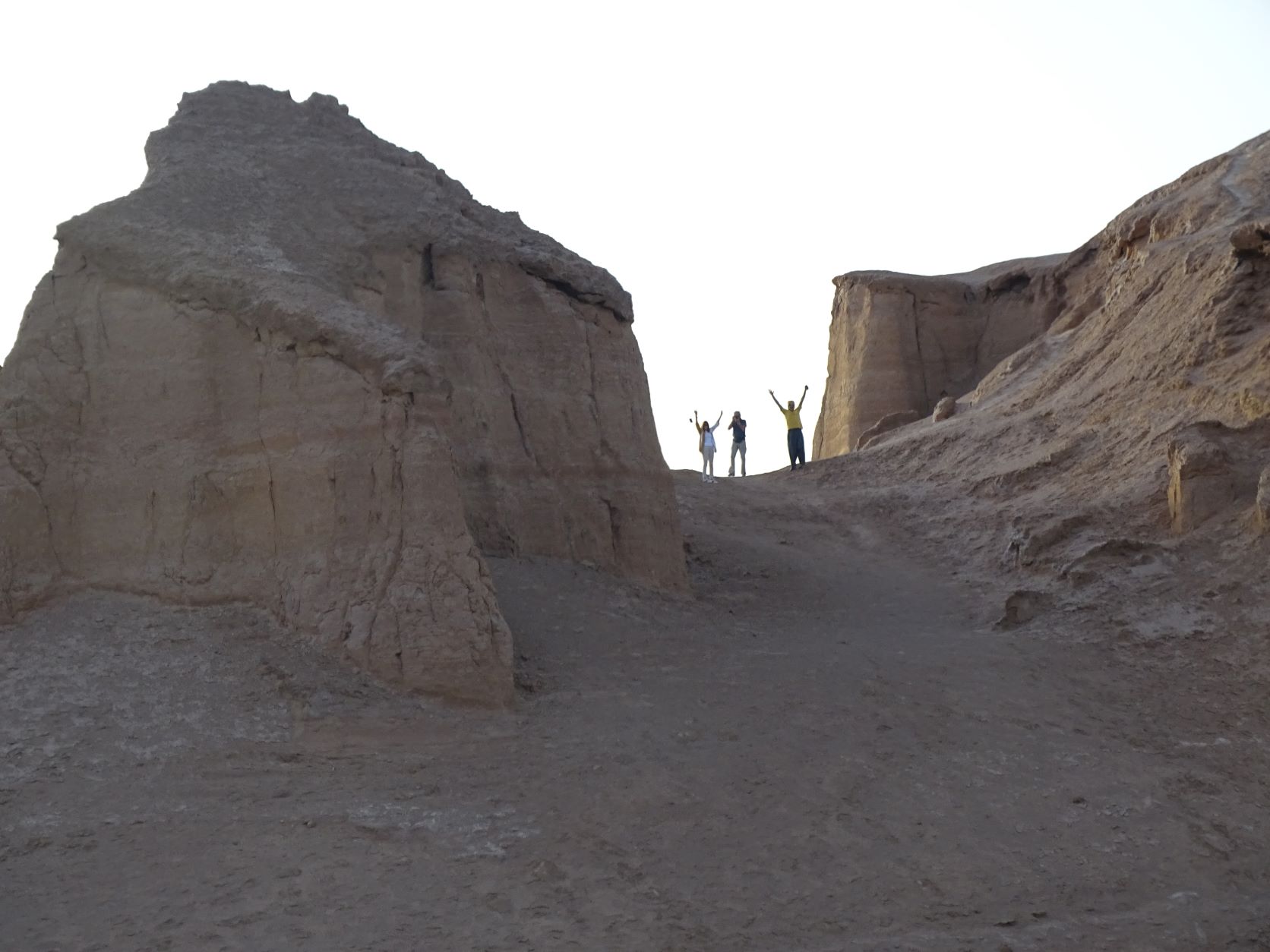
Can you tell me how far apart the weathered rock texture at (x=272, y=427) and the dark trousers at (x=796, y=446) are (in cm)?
1093

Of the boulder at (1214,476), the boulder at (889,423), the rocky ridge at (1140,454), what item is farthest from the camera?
the boulder at (889,423)

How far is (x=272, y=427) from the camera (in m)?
10.7

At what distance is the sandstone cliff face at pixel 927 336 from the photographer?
99.6 feet

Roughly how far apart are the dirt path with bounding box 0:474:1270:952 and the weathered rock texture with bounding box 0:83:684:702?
432 millimetres

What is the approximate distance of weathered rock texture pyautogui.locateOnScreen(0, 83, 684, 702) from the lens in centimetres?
1015

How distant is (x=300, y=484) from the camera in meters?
10.5

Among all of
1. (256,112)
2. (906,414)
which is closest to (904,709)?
(256,112)

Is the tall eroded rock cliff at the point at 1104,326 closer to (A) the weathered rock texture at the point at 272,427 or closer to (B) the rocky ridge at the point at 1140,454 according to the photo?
(B) the rocky ridge at the point at 1140,454

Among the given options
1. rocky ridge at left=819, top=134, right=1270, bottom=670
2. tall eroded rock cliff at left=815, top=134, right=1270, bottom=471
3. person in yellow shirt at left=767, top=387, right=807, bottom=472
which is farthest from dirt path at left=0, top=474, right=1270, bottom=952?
person in yellow shirt at left=767, top=387, right=807, bottom=472

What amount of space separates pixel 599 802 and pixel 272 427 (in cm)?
378

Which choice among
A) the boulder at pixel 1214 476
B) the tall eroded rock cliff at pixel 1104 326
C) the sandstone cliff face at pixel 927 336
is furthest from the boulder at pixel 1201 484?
the sandstone cliff face at pixel 927 336

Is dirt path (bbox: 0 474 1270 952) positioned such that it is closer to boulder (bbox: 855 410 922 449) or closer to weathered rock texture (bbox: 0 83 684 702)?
weathered rock texture (bbox: 0 83 684 702)

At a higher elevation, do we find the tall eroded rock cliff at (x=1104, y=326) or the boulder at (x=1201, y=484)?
the tall eroded rock cliff at (x=1104, y=326)

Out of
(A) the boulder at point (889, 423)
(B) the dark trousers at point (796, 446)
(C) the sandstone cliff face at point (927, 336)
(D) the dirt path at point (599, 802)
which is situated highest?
(C) the sandstone cliff face at point (927, 336)
